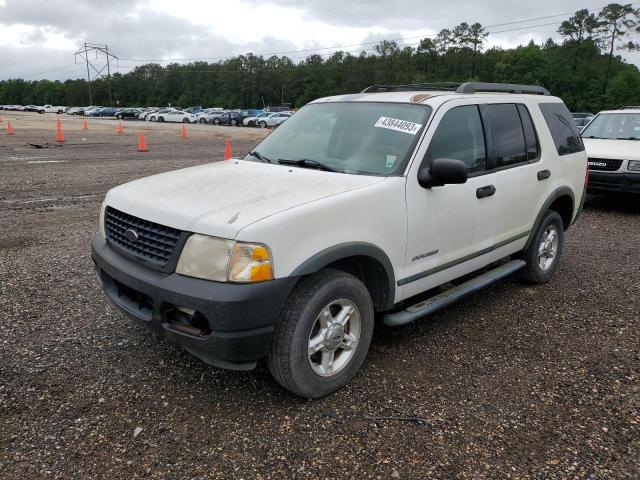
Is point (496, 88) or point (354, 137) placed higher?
point (496, 88)

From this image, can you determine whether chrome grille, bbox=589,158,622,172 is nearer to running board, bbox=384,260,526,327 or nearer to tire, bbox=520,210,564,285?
tire, bbox=520,210,564,285

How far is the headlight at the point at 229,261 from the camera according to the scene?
2.65 m

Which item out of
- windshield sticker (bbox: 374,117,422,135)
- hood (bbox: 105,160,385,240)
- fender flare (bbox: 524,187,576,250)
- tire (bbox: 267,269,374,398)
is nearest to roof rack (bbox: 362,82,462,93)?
windshield sticker (bbox: 374,117,422,135)

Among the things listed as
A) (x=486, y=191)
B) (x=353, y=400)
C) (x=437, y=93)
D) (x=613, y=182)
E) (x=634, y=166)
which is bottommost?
(x=353, y=400)

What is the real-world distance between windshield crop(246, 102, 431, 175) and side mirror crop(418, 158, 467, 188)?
19cm

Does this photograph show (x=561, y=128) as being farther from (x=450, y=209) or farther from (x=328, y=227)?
(x=328, y=227)

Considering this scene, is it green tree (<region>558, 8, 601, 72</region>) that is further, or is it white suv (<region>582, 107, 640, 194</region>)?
green tree (<region>558, 8, 601, 72</region>)

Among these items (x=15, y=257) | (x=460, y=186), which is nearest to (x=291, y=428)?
(x=460, y=186)

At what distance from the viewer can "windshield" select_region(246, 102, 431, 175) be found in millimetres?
3559

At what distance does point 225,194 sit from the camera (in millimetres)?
3111

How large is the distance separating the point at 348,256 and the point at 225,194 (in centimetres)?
82

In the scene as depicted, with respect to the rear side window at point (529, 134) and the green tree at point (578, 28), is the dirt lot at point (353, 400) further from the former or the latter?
the green tree at point (578, 28)

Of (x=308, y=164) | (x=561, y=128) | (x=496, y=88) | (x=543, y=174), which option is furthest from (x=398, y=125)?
(x=561, y=128)

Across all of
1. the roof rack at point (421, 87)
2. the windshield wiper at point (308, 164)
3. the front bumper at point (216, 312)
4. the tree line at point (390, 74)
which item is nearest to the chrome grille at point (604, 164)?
the roof rack at point (421, 87)
